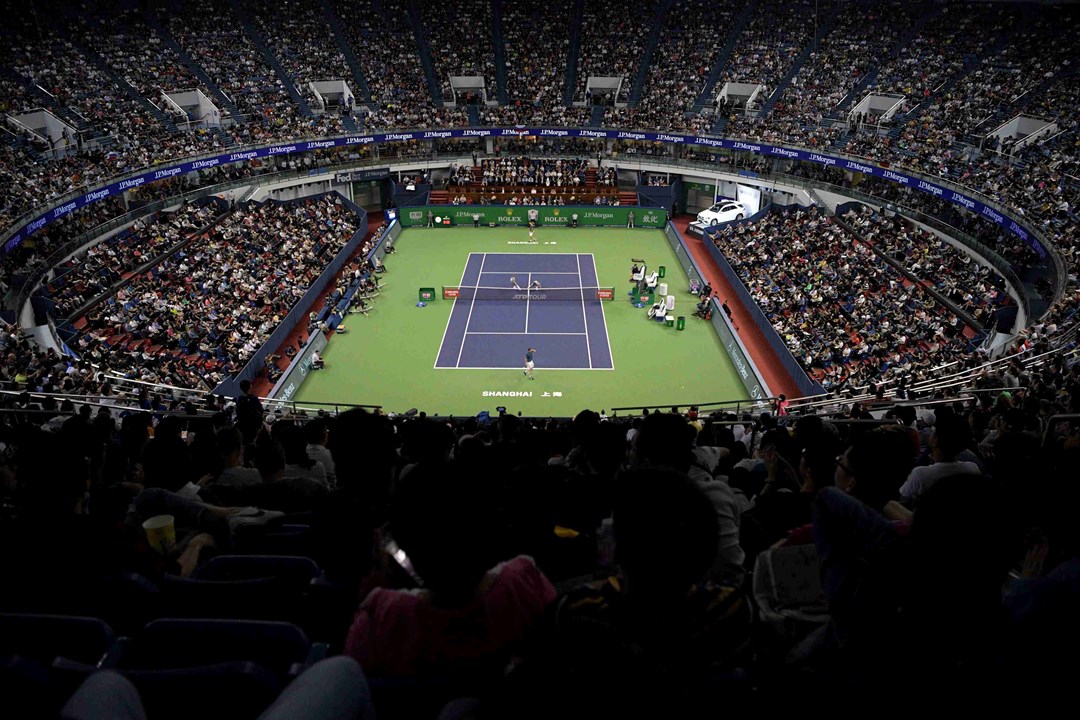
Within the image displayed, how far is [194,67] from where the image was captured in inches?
1900

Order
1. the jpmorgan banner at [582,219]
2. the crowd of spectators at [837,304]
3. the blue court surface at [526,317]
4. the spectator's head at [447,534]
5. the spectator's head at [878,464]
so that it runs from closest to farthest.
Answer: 1. the spectator's head at [447,534]
2. the spectator's head at [878,464]
3. the crowd of spectators at [837,304]
4. the blue court surface at [526,317]
5. the jpmorgan banner at [582,219]

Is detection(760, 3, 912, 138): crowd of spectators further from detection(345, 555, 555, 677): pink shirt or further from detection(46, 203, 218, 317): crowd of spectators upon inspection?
detection(345, 555, 555, 677): pink shirt

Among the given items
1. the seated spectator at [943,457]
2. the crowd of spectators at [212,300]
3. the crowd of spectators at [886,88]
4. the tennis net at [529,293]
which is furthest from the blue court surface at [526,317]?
the seated spectator at [943,457]

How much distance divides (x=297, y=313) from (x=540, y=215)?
2154cm

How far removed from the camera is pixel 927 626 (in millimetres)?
2506

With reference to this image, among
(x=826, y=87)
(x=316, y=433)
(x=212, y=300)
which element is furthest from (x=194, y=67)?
(x=316, y=433)

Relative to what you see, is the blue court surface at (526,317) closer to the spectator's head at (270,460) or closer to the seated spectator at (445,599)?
the spectator's head at (270,460)

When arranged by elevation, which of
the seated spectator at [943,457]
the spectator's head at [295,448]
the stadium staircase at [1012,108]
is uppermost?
the stadium staircase at [1012,108]

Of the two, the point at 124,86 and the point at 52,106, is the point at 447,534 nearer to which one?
the point at 52,106

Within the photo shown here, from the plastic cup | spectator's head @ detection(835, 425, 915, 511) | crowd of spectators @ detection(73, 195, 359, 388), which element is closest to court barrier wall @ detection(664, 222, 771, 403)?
spectator's head @ detection(835, 425, 915, 511)

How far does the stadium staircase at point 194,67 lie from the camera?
47188mm

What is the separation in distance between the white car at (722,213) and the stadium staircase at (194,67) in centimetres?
3136

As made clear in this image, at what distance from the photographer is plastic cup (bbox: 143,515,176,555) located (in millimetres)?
4962

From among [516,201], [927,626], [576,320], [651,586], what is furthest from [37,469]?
[516,201]
